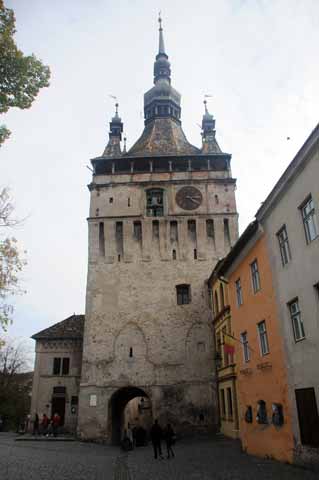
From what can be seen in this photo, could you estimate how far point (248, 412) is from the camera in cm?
1500

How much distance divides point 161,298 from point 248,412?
11.9m

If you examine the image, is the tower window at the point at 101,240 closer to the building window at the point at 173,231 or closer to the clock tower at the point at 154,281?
the clock tower at the point at 154,281

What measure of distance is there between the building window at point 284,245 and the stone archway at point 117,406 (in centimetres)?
1548

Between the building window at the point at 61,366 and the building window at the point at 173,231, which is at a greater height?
the building window at the point at 173,231

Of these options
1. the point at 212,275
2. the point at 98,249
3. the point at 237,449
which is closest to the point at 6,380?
the point at 98,249

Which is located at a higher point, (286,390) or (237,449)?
(286,390)

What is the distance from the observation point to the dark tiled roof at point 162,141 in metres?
31.7

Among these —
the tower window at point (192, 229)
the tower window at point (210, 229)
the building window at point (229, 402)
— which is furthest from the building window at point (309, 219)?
the tower window at point (192, 229)

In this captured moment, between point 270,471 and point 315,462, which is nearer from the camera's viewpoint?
point 315,462

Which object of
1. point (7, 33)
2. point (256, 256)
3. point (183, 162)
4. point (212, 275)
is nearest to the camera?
point (7, 33)

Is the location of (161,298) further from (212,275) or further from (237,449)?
(237,449)

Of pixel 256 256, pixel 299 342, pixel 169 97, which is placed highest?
pixel 169 97

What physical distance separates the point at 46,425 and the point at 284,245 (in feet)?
69.5

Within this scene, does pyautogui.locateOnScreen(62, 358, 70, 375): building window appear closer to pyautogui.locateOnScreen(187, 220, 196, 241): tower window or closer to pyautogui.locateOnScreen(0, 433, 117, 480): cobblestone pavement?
pyautogui.locateOnScreen(187, 220, 196, 241): tower window
